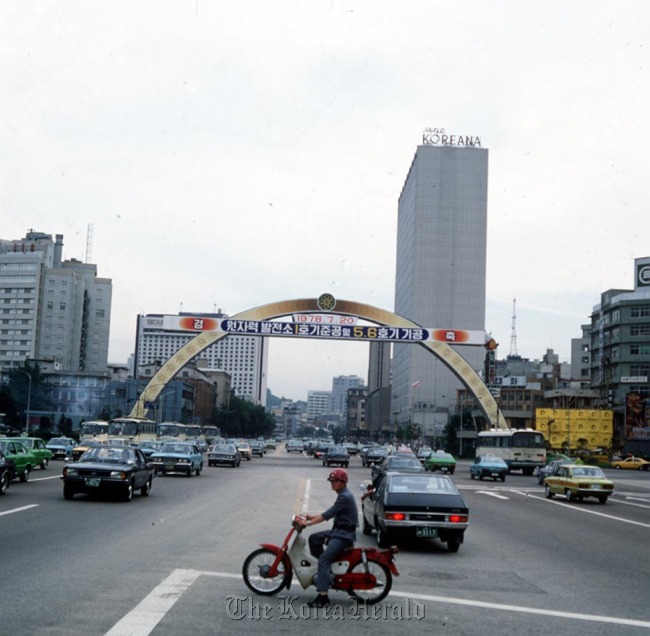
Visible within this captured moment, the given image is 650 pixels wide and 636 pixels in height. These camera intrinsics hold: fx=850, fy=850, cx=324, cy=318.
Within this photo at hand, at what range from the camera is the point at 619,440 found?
100625 millimetres

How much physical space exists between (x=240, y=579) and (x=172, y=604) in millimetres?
1828

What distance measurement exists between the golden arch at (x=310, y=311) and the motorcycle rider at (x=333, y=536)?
57969mm

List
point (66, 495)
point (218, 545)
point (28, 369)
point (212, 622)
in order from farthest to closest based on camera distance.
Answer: point (28, 369) < point (66, 495) < point (218, 545) < point (212, 622)

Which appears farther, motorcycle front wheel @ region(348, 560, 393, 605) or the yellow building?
the yellow building

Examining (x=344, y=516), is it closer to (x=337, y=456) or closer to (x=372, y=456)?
(x=337, y=456)

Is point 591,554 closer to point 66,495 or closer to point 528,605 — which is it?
point 528,605

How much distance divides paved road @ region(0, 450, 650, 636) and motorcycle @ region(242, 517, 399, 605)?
191 millimetres

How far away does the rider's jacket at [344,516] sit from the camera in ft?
31.1

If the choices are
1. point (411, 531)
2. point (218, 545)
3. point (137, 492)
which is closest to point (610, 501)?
point (137, 492)

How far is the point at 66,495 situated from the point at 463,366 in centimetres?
4945

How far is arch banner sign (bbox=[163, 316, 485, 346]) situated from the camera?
66.3 meters

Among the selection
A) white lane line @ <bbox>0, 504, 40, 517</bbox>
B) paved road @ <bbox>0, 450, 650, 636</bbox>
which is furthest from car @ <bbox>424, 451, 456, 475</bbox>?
white lane line @ <bbox>0, 504, 40, 517</bbox>

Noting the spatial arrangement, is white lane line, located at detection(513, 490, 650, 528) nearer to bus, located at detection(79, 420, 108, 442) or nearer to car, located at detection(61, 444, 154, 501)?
car, located at detection(61, 444, 154, 501)

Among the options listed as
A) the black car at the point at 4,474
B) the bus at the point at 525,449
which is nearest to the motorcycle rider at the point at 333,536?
the black car at the point at 4,474
